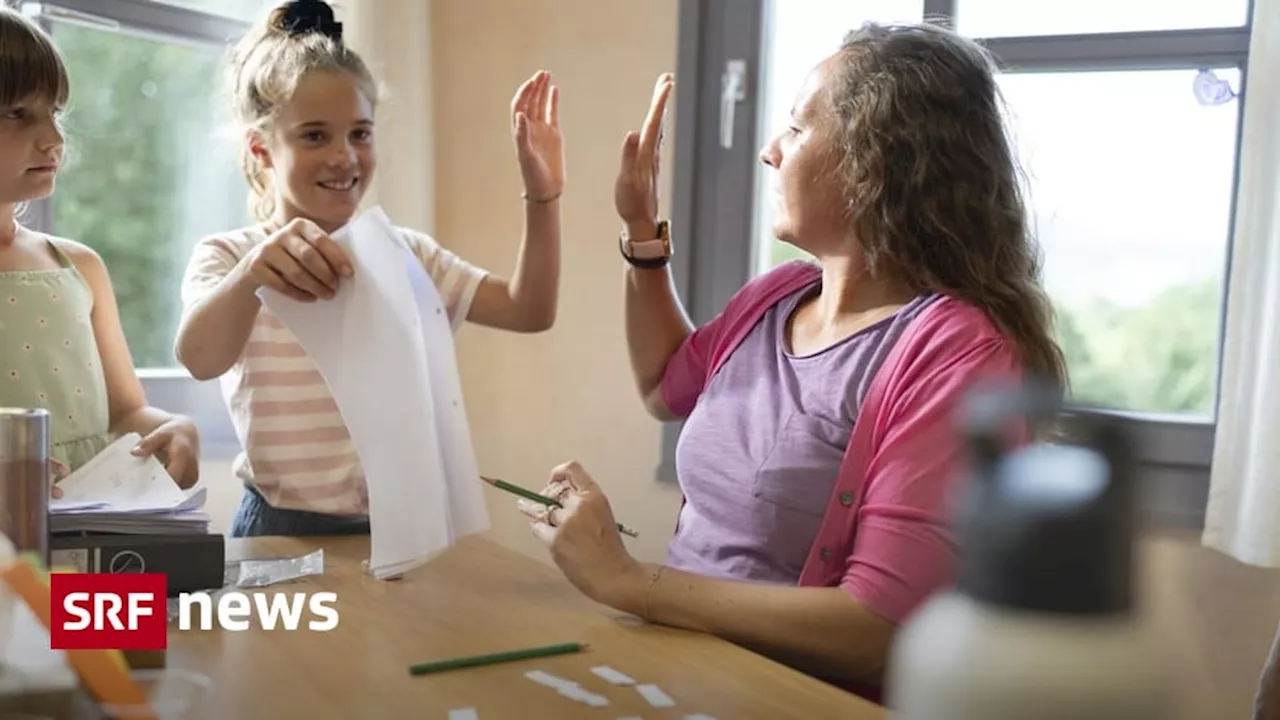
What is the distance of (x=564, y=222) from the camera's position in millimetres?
2477

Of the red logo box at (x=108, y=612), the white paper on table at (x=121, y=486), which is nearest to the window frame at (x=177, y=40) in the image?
the white paper on table at (x=121, y=486)

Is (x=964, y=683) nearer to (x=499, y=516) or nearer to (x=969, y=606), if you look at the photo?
(x=969, y=606)

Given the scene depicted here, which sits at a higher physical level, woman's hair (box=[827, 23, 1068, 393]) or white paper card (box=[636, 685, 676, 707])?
woman's hair (box=[827, 23, 1068, 393])

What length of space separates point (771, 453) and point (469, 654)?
44cm

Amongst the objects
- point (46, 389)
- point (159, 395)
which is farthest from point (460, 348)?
point (46, 389)

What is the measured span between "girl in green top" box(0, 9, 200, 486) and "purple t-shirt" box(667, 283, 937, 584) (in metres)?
0.66

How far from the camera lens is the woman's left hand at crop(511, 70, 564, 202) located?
168 cm

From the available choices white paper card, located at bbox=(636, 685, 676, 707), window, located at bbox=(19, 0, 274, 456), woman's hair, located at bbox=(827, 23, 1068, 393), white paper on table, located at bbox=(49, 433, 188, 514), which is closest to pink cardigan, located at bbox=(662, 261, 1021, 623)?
woman's hair, located at bbox=(827, 23, 1068, 393)

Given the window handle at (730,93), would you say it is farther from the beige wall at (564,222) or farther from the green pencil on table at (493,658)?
the green pencil on table at (493,658)

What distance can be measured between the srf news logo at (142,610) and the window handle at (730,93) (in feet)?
4.70

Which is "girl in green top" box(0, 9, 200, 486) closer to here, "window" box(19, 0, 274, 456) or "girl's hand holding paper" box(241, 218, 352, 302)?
"girl's hand holding paper" box(241, 218, 352, 302)

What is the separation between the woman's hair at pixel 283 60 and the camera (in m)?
1.69

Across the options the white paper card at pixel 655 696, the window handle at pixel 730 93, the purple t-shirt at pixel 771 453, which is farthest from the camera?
Answer: the window handle at pixel 730 93

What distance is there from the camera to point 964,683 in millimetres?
398
